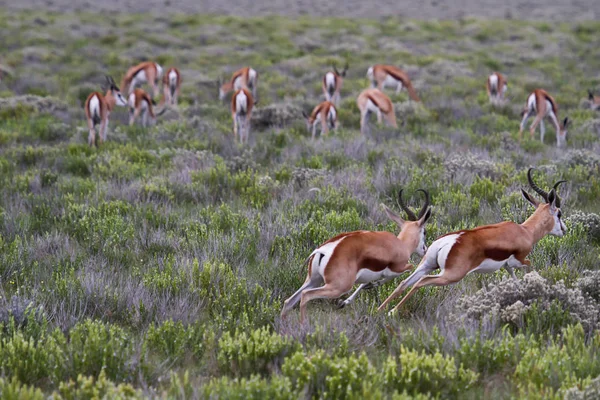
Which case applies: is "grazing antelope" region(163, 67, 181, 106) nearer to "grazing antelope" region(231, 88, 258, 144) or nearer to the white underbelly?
"grazing antelope" region(231, 88, 258, 144)

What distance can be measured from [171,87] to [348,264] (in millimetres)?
14386

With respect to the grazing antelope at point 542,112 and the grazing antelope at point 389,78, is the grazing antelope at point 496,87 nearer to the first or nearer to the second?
the grazing antelope at point 389,78

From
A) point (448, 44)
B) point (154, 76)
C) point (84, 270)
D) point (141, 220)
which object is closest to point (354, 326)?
point (84, 270)

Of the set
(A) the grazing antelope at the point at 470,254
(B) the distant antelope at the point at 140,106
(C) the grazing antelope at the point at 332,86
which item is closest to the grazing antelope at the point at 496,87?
(C) the grazing antelope at the point at 332,86

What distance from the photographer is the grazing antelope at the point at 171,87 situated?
17.4m

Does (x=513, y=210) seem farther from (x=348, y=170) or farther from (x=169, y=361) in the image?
(x=169, y=361)

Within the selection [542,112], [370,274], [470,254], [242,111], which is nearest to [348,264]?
[370,274]

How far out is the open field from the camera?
3.70 metres

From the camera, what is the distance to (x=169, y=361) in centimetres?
403

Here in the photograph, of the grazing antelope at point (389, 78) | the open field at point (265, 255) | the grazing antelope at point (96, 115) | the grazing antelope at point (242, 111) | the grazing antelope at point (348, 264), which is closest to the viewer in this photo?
the open field at point (265, 255)

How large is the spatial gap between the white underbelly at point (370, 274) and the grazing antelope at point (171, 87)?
1362 centimetres

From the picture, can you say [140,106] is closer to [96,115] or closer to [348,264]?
[96,115]

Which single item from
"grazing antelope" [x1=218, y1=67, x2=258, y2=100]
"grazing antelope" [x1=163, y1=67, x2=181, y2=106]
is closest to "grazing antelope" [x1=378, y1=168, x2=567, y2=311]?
"grazing antelope" [x1=163, y1=67, x2=181, y2=106]

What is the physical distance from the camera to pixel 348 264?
177 inches
